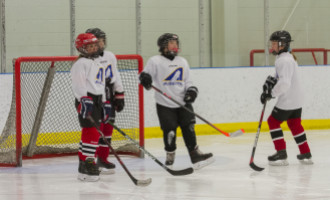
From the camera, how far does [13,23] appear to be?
7.87m

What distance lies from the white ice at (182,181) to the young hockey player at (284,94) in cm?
14

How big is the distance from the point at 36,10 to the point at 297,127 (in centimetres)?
341

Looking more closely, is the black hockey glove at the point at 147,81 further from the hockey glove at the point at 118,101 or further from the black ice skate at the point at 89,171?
the black ice skate at the point at 89,171

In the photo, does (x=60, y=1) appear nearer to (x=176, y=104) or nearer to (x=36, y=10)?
(x=36, y=10)

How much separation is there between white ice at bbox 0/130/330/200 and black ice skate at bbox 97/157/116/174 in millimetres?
61

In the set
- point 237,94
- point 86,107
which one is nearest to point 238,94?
point 237,94

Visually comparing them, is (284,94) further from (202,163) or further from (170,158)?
(170,158)

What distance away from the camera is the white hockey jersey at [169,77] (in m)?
5.51

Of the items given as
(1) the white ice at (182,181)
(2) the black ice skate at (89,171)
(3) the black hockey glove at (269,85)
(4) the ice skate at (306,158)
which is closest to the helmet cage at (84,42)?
(2) the black ice skate at (89,171)

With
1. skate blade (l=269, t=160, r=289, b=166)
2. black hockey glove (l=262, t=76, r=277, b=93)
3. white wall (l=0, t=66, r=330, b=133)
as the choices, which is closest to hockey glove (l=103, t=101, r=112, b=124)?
black hockey glove (l=262, t=76, r=277, b=93)

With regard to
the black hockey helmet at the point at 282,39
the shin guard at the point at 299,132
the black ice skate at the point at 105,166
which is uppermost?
the black hockey helmet at the point at 282,39

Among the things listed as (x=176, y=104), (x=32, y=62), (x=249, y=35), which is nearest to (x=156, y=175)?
(x=176, y=104)

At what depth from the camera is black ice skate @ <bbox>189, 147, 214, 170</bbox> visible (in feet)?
18.2

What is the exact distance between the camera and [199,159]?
556cm
